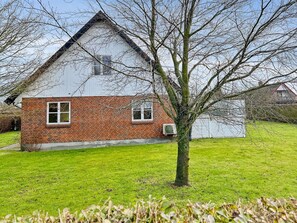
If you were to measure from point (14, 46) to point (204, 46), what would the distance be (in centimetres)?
677

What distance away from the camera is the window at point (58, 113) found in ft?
48.4

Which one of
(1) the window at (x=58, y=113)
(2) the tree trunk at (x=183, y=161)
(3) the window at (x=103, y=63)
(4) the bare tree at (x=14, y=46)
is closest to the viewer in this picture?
(3) the window at (x=103, y=63)

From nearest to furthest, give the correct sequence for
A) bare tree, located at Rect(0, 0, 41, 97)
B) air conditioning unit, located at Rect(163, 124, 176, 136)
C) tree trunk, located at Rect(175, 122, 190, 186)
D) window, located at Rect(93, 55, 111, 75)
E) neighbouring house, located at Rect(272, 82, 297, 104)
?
neighbouring house, located at Rect(272, 82, 297, 104) < window, located at Rect(93, 55, 111, 75) < tree trunk, located at Rect(175, 122, 190, 186) < bare tree, located at Rect(0, 0, 41, 97) < air conditioning unit, located at Rect(163, 124, 176, 136)

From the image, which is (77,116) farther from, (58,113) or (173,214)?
(173,214)

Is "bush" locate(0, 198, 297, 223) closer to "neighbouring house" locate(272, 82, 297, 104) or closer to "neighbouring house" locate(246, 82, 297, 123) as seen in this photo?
"neighbouring house" locate(272, 82, 297, 104)

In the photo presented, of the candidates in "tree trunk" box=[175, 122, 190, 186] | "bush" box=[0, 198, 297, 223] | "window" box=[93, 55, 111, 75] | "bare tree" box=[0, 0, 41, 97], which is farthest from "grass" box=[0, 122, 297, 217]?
"bare tree" box=[0, 0, 41, 97]

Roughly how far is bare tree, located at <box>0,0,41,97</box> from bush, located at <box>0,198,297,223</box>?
7.48m

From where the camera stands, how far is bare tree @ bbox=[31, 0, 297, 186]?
511 cm

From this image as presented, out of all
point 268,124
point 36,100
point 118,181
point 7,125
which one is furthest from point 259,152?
point 7,125

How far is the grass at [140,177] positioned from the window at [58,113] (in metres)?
3.13

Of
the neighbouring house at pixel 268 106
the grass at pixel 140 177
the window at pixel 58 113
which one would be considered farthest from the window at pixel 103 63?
the window at pixel 58 113

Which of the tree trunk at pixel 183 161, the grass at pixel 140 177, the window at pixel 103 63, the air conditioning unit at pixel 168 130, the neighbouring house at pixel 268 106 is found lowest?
the grass at pixel 140 177

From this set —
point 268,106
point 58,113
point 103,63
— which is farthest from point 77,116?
point 268,106

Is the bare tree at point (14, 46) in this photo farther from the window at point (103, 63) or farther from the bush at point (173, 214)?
the bush at point (173, 214)
